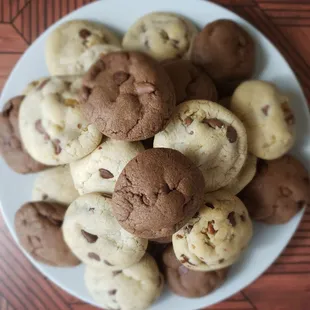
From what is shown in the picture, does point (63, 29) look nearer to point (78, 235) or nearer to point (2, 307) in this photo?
point (78, 235)

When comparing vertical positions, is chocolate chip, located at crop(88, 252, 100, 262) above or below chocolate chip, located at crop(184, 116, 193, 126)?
below

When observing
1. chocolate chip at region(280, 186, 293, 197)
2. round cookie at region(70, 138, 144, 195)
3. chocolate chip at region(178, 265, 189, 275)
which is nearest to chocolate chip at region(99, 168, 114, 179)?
round cookie at region(70, 138, 144, 195)

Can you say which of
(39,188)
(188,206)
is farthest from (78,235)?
(188,206)

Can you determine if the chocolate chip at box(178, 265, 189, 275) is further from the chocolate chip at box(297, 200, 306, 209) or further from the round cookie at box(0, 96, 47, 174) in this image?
the round cookie at box(0, 96, 47, 174)

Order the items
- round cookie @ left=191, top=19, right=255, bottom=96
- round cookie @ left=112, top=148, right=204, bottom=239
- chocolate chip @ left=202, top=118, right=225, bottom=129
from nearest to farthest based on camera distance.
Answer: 1. round cookie @ left=112, top=148, right=204, bottom=239
2. chocolate chip @ left=202, top=118, right=225, bottom=129
3. round cookie @ left=191, top=19, right=255, bottom=96

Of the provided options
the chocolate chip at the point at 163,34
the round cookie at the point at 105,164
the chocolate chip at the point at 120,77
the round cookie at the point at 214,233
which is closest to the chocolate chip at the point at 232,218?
the round cookie at the point at 214,233

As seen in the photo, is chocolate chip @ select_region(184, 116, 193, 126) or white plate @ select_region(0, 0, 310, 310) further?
white plate @ select_region(0, 0, 310, 310)
